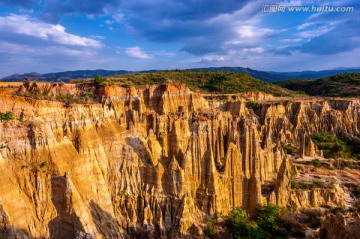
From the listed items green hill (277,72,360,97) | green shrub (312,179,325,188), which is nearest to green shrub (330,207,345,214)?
green shrub (312,179,325,188)

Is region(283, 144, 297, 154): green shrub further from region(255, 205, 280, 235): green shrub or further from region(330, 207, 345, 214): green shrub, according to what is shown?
region(255, 205, 280, 235): green shrub

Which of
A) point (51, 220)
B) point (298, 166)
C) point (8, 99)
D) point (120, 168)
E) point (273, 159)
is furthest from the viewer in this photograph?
point (298, 166)

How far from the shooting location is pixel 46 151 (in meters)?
20.2

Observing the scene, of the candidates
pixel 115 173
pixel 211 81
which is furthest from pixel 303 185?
pixel 211 81

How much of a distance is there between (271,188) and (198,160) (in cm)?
986

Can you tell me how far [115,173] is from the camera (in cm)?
2416

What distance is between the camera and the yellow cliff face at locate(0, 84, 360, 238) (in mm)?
19062

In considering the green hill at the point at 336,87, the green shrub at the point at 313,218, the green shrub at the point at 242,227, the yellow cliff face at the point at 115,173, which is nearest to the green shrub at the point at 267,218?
the green shrub at the point at 242,227

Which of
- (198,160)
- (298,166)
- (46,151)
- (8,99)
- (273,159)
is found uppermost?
(8,99)

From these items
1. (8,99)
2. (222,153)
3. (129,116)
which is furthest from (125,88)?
(8,99)

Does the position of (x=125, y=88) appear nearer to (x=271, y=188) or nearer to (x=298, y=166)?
(x=271, y=188)

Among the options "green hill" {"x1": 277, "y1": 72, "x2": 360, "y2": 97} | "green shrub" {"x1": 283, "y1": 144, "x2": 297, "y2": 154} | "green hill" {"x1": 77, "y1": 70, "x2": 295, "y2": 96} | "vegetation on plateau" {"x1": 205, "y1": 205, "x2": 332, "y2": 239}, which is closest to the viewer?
"vegetation on plateau" {"x1": 205, "y1": 205, "x2": 332, "y2": 239}

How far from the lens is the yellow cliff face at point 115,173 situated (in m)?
19.1

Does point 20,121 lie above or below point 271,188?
above
